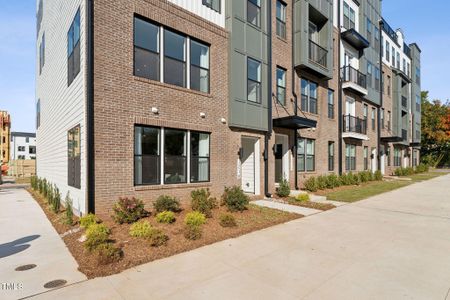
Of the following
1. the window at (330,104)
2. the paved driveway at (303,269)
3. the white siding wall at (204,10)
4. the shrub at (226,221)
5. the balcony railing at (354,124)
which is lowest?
the paved driveway at (303,269)

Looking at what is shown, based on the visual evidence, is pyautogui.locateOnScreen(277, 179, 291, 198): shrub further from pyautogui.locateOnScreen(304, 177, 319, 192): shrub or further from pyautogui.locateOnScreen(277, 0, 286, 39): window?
Answer: pyautogui.locateOnScreen(277, 0, 286, 39): window

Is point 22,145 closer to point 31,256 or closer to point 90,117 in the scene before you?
point 90,117

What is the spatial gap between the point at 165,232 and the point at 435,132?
54.2 metres

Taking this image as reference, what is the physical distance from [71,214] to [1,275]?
3127 mm

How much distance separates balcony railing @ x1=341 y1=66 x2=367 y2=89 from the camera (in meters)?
19.9

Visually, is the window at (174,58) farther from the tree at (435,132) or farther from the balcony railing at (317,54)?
the tree at (435,132)

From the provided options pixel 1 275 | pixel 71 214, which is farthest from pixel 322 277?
pixel 71 214

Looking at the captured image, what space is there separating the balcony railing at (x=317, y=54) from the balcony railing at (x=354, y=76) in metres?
3.73

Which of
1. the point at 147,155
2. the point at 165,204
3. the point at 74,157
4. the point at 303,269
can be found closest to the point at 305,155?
the point at 165,204

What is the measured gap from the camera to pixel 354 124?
68.8 feet

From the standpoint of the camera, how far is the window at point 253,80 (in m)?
12.5

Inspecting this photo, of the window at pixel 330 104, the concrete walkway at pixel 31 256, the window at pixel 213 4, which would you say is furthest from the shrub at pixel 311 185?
the concrete walkway at pixel 31 256

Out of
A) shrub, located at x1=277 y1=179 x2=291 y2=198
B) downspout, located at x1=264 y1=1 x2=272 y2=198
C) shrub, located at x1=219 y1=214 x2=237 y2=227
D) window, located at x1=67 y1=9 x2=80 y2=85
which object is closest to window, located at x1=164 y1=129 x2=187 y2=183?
shrub, located at x1=219 y1=214 x2=237 y2=227

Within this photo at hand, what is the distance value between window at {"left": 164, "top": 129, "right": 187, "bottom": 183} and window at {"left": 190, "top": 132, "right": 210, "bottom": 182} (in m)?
0.40
